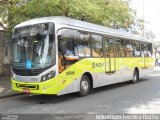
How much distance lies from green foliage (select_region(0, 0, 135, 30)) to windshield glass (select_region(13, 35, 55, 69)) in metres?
4.03

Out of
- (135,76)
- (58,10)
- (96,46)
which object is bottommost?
(135,76)

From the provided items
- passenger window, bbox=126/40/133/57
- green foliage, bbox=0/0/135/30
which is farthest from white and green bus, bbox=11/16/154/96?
passenger window, bbox=126/40/133/57

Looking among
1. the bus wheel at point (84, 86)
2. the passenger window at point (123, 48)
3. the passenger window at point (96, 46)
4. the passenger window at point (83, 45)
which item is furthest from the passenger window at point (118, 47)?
the bus wheel at point (84, 86)

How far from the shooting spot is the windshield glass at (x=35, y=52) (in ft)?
37.1

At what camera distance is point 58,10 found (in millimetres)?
16500

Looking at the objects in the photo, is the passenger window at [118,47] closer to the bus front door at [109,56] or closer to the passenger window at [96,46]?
the bus front door at [109,56]

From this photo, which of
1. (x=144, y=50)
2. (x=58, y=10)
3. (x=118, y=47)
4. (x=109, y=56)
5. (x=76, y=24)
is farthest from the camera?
(x=144, y=50)

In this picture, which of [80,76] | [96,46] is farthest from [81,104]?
[96,46]

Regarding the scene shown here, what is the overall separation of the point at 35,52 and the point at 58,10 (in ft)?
18.0

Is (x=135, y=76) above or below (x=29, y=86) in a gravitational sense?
below

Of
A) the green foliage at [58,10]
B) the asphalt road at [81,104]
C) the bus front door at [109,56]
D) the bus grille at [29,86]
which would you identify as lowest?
the asphalt road at [81,104]

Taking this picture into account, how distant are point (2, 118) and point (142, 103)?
4.97 meters

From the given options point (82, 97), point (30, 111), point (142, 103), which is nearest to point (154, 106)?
point (142, 103)

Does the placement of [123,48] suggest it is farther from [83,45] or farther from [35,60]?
[35,60]
